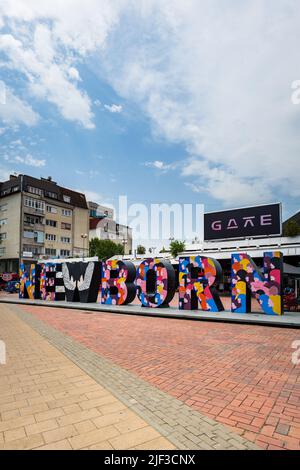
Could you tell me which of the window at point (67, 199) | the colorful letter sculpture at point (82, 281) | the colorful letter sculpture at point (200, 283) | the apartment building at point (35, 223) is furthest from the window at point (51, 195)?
the colorful letter sculpture at point (200, 283)

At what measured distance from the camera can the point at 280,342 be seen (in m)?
8.53

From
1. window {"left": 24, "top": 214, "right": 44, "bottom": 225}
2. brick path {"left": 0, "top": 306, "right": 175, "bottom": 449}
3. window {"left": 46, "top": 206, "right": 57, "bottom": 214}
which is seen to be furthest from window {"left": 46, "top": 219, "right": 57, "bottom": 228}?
brick path {"left": 0, "top": 306, "right": 175, "bottom": 449}

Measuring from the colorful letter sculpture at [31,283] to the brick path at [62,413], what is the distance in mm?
17371

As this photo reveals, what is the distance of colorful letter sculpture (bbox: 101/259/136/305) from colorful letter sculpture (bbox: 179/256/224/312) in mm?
3341

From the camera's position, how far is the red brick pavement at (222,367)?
13.0 feet

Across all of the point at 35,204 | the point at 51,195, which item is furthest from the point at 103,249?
the point at 35,204

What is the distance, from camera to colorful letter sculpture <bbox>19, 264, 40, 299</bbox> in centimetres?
2292

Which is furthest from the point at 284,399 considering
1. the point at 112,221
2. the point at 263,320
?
the point at 112,221

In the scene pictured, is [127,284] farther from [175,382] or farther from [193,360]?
[175,382]

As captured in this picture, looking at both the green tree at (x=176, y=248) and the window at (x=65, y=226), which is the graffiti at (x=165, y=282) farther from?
the window at (x=65, y=226)

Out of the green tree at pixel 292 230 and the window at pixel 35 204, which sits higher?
the window at pixel 35 204

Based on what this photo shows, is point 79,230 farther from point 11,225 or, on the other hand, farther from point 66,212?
point 11,225

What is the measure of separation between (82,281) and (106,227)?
207 ft

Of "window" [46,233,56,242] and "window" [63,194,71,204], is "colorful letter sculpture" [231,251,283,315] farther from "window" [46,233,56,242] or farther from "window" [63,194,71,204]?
"window" [63,194,71,204]
